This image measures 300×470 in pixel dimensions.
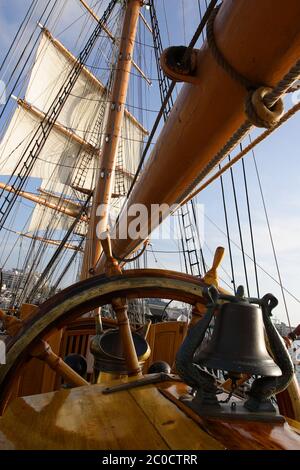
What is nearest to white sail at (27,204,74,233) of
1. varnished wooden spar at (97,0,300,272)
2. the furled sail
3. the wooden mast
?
the furled sail

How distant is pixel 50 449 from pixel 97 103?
22881mm

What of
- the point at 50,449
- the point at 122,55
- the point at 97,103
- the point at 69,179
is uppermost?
the point at 97,103

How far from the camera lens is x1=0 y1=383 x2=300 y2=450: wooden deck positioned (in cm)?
72

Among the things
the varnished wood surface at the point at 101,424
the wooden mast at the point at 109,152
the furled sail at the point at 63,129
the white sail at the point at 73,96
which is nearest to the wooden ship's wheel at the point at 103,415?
the varnished wood surface at the point at 101,424

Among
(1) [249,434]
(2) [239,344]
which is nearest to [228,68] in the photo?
(2) [239,344]

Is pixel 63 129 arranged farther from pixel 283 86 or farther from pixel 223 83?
pixel 283 86

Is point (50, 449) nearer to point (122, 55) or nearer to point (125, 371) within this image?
point (125, 371)

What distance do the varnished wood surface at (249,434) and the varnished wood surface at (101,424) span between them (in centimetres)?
2

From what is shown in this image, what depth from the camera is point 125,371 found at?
1.60 m

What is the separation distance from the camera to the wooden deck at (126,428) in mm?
719

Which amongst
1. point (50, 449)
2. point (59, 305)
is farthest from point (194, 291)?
point (50, 449)

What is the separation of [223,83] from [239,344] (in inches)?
35.2

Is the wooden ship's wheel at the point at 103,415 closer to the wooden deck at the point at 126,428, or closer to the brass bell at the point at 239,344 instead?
the wooden deck at the point at 126,428

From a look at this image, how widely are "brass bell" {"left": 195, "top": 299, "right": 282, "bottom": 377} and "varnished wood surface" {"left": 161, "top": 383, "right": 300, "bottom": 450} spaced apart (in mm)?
127
